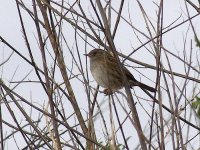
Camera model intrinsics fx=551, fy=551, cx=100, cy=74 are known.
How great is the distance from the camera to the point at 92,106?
4.04m

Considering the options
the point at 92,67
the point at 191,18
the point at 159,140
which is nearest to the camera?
the point at 159,140

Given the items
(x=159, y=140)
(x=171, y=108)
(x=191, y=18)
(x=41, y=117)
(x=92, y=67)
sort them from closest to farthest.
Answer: (x=159, y=140)
(x=171, y=108)
(x=191, y=18)
(x=41, y=117)
(x=92, y=67)

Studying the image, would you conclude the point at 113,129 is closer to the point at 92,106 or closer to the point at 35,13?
the point at 92,106

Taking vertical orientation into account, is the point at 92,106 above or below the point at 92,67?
below

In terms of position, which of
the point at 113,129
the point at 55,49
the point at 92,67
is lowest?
the point at 113,129

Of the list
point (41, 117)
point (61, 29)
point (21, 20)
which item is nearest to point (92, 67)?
point (41, 117)

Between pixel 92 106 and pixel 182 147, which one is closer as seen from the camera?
pixel 182 147

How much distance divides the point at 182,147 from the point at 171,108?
0.31 metres

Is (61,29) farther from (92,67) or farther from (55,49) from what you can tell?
(92,67)

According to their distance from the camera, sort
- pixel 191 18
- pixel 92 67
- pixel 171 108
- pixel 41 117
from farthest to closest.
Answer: pixel 92 67 → pixel 41 117 → pixel 191 18 → pixel 171 108

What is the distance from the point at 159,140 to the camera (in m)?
3.35

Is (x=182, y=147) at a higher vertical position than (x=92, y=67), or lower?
lower

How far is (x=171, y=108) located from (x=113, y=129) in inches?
17.6

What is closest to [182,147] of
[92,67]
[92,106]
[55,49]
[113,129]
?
[113,129]
